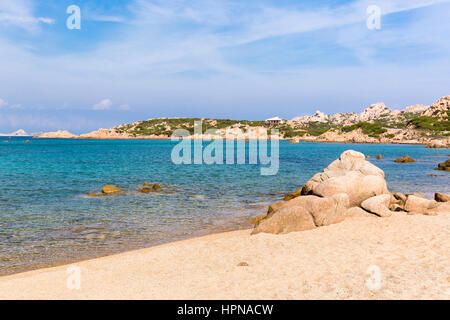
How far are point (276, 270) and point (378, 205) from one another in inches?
366

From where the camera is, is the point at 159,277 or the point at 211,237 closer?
the point at 159,277

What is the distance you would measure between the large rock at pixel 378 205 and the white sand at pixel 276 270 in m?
1.86

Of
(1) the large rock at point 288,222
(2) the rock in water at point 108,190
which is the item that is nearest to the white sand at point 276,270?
(1) the large rock at point 288,222

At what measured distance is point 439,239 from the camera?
1341 centimetres

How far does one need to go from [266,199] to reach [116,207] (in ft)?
35.3

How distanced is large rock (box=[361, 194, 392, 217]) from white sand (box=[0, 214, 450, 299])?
186 cm

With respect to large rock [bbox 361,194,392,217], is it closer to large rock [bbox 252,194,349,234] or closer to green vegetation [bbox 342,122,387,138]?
large rock [bbox 252,194,349,234]

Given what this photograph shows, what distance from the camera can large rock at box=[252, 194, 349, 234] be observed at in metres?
15.6

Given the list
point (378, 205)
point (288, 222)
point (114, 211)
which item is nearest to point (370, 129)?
point (378, 205)

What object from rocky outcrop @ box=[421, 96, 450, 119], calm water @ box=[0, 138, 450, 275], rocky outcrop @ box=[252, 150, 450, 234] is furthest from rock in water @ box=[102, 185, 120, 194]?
rocky outcrop @ box=[421, 96, 450, 119]

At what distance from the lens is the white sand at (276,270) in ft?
29.5

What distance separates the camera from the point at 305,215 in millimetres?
15922

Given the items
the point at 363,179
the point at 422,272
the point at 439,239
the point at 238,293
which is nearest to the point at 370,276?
the point at 422,272
